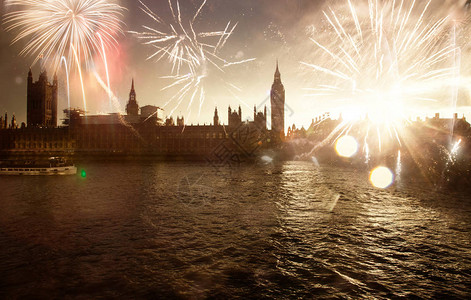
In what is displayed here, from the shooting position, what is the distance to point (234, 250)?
352 inches

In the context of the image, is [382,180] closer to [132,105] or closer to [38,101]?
[132,105]

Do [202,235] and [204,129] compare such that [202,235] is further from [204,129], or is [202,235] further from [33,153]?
[33,153]

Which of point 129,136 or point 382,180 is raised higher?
point 129,136

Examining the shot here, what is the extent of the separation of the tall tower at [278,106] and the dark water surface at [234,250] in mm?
148623

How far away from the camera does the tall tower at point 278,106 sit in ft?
551

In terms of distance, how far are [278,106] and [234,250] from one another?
171m

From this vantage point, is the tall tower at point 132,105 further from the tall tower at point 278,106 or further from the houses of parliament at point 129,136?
the tall tower at point 278,106

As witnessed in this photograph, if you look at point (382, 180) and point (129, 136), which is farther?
point (129, 136)

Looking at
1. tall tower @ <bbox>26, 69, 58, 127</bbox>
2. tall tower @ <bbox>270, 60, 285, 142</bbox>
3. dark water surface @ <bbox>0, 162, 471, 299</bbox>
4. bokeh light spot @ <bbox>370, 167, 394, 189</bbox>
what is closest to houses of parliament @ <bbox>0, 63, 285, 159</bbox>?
tall tower @ <bbox>26, 69, 58, 127</bbox>

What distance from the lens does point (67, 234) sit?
34.9 ft

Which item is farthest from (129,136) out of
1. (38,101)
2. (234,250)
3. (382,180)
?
(234,250)

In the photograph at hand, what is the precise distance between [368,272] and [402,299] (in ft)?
4.08

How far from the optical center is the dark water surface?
6633 millimetres

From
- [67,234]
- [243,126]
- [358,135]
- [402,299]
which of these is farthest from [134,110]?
[358,135]
